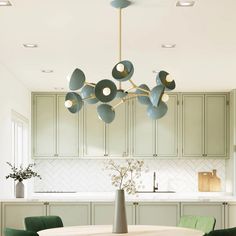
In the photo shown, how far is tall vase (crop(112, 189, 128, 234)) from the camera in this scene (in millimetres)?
4551

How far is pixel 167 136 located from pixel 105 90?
202 inches

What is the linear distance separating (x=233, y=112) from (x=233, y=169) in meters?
0.89

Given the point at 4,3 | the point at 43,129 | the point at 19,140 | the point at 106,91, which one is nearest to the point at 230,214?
the point at 106,91

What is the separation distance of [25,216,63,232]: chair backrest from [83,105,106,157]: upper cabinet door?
3727 mm

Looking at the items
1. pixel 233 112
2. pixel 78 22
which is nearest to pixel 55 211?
pixel 78 22

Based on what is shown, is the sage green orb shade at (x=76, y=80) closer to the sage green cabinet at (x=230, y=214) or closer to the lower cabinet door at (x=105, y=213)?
the lower cabinet door at (x=105, y=213)

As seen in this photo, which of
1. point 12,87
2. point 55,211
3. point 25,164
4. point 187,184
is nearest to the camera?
point 55,211

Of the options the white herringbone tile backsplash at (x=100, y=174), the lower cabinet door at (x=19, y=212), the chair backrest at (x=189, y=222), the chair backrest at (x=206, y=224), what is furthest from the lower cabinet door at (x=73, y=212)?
the white herringbone tile backsplash at (x=100, y=174)

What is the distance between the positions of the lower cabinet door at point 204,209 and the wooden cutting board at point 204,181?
2466mm

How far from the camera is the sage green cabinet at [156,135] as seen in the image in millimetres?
9242

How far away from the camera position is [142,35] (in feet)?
17.8

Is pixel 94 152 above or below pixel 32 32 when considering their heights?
below

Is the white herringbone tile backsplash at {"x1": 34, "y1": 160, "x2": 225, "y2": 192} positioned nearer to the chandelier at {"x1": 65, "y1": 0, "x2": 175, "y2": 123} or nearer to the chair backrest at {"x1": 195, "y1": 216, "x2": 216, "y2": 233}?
the chair backrest at {"x1": 195, "y1": 216, "x2": 216, "y2": 233}

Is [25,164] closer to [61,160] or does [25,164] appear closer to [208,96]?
[61,160]
